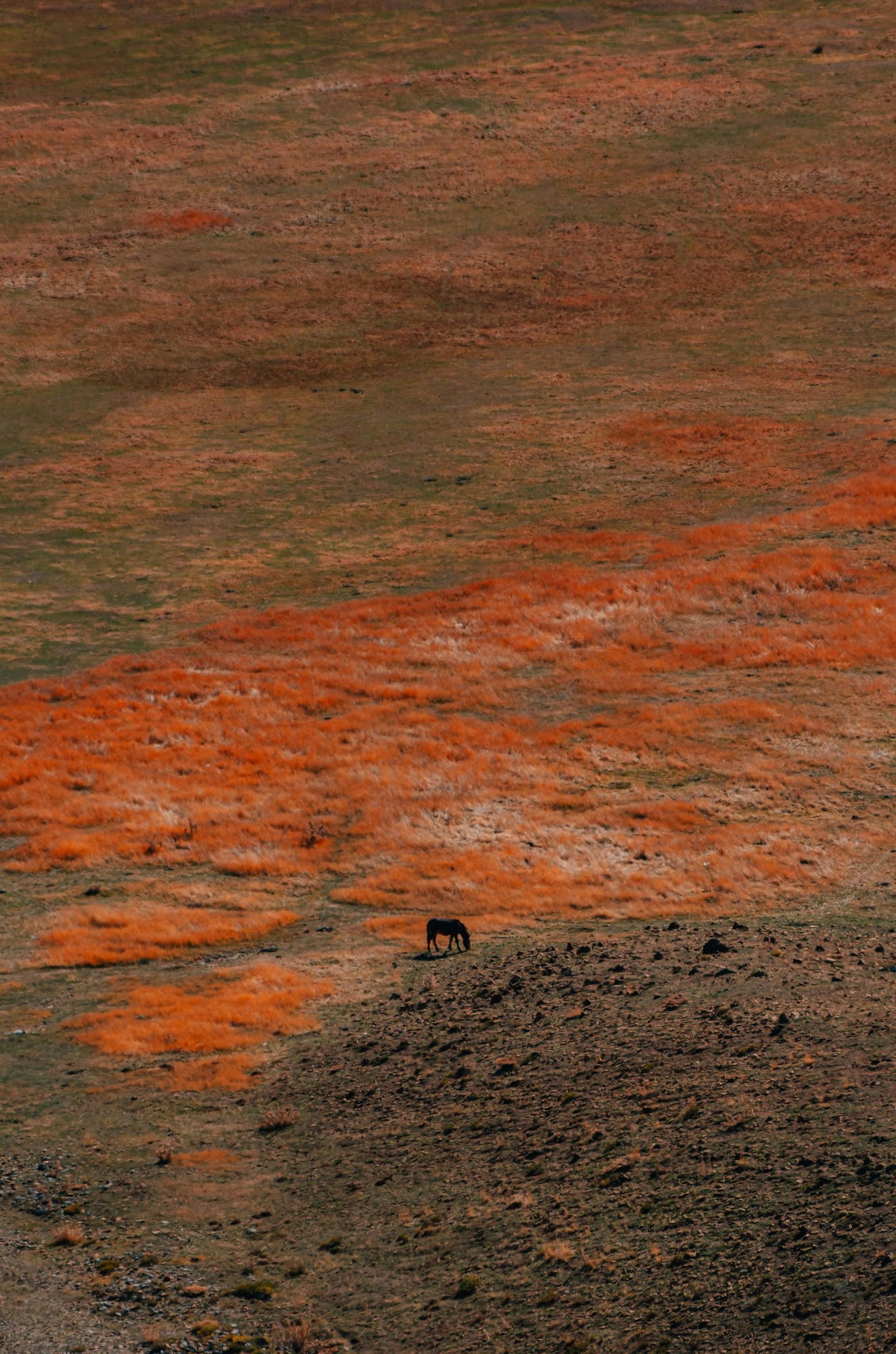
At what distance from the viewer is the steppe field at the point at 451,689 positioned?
62.7ft

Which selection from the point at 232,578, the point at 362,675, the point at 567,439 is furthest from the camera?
the point at 567,439

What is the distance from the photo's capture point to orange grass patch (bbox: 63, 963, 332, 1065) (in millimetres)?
25969

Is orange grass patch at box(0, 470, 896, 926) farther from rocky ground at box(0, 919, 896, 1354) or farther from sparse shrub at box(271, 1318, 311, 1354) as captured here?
sparse shrub at box(271, 1318, 311, 1354)

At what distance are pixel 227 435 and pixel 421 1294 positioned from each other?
Answer: 6244 centimetres

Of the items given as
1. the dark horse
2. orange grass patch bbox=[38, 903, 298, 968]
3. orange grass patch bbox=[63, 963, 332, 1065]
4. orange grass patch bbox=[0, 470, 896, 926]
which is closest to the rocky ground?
orange grass patch bbox=[63, 963, 332, 1065]

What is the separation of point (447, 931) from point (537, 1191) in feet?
31.3

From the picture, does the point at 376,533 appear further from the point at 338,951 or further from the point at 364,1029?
the point at 364,1029

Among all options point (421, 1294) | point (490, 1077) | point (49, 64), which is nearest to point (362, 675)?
point (490, 1077)

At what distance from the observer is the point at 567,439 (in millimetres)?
73938

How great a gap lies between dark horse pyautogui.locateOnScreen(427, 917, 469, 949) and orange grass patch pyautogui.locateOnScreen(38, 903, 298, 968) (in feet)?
13.9

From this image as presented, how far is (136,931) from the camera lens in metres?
31.4

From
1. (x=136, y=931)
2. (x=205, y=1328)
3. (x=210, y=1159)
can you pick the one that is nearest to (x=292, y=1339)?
(x=205, y=1328)

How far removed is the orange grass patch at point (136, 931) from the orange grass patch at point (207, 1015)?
1.76 m

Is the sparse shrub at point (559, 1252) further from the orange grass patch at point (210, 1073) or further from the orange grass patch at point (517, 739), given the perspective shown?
the orange grass patch at point (517, 739)
